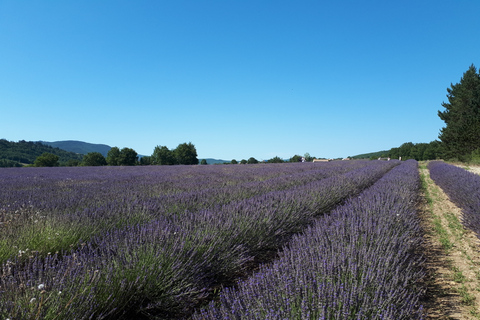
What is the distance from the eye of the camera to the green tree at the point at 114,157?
154 feet

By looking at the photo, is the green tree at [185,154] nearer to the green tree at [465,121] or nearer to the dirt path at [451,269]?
the green tree at [465,121]

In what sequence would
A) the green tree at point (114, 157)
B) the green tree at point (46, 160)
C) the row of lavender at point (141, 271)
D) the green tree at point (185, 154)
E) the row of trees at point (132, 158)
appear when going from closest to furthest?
the row of lavender at point (141, 271) < the green tree at point (46, 160) < the row of trees at point (132, 158) < the green tree at point (114, 157) < the green tree at point (185, 154)

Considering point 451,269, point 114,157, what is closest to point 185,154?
point 114,157

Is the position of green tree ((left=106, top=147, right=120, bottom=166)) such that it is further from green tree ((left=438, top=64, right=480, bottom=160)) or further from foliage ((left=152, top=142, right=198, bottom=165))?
green tree ((left=438, top=64, right=480, bottom=160))

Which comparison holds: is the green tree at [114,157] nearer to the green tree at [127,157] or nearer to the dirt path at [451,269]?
the green tree at [127,157]

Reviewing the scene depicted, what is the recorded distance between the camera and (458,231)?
14.6 feet

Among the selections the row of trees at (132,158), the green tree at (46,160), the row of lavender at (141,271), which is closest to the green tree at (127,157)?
the row of trees at (132,158)

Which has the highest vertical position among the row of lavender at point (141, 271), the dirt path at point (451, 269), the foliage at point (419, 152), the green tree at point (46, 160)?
the foliage at point (419, 152)

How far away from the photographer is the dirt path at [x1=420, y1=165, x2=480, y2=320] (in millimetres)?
2088

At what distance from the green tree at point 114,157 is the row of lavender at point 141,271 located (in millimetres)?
48017

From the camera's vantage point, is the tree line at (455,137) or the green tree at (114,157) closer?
the tree line at (455,137)

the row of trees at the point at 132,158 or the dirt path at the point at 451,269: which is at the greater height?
the row of trees at the point at 132,158

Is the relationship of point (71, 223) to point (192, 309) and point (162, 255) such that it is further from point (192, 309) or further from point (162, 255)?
point (192, 309)

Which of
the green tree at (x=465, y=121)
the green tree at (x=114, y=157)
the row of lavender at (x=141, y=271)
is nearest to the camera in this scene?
the row of lavender at (x=141, y=271)
